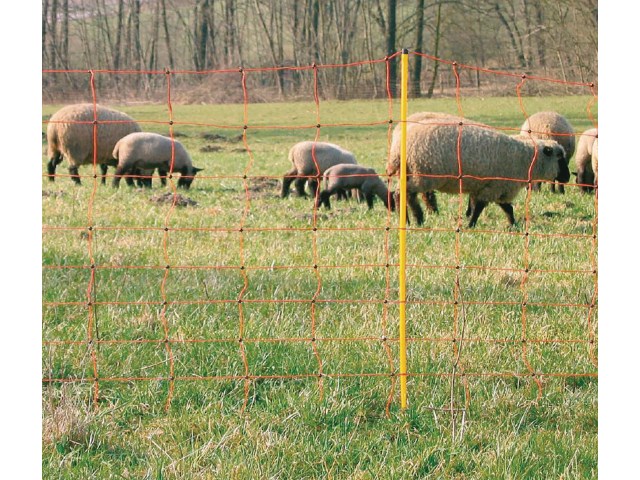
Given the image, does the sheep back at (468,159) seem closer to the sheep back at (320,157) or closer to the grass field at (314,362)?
the grass field at (314,362)

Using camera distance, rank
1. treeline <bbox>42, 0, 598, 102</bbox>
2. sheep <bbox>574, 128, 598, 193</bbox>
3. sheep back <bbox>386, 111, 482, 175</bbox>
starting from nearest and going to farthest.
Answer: sheep back <bbox>386, 111, 482, 175</bbox> < sheep <bbox>574, 128, 598, 193</bbox> < treeline <bbox>42, 0, 598, 102</bbox>

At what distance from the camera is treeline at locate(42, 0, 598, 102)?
35.3 metres

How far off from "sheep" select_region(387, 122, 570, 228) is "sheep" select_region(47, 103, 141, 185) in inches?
292

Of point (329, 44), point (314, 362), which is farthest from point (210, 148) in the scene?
point (329, 44)

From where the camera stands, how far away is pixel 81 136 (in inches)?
597

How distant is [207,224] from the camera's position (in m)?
8.98

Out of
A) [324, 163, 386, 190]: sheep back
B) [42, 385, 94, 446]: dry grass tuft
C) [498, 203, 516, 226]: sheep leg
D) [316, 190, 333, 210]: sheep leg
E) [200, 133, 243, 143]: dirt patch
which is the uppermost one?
[200, 133, 243, 143]: dirt patch

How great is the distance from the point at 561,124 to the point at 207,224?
782 centimetres

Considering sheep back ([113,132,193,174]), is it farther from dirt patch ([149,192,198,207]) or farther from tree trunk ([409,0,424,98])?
tree trunk ([409,0,424,98])

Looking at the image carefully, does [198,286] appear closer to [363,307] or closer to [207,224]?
[363,307]

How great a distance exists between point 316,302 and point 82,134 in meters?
11.5

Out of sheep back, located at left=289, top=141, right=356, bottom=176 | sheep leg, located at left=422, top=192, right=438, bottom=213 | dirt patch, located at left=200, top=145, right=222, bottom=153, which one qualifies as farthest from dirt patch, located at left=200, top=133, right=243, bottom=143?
sheep leg, located at left=422, top=192, right=438, bottom=213

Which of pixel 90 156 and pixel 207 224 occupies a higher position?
pixel 90 156

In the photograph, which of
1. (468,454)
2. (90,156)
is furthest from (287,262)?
(90,156)
